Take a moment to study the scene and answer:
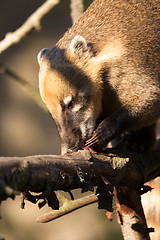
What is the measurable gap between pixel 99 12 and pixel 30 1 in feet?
18.5

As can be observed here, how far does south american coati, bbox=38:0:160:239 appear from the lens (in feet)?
12.1

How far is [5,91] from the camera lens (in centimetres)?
947

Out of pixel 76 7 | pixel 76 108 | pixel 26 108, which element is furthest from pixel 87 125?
pixel 26 108

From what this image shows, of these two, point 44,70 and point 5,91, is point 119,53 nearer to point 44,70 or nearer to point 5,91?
point 44,70

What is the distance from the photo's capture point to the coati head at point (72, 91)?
3.66 m

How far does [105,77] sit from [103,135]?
661mm

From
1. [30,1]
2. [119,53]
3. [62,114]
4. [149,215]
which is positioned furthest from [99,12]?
[30,1]

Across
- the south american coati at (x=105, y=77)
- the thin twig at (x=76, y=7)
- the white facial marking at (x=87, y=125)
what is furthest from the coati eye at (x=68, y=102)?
the thin twig at (x=76, y=7)

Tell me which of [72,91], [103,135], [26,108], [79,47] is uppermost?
[26,108]

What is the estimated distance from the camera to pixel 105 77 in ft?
12.6

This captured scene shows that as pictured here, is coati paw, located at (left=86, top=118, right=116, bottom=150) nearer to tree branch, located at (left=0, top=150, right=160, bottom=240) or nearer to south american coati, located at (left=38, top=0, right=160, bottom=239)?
south american coati, located at (left=38, top=0, right=160, bottom=239)

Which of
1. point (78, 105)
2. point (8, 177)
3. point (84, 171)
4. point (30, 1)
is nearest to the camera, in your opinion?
point (8, 177)

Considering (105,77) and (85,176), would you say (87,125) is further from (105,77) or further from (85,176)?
(85,176)

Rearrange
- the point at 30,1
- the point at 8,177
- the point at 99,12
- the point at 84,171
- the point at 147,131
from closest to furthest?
the point at 8,177 → the point at 84,171 → the point at 99,12 → the point at 147,131 → the point at 30,1
